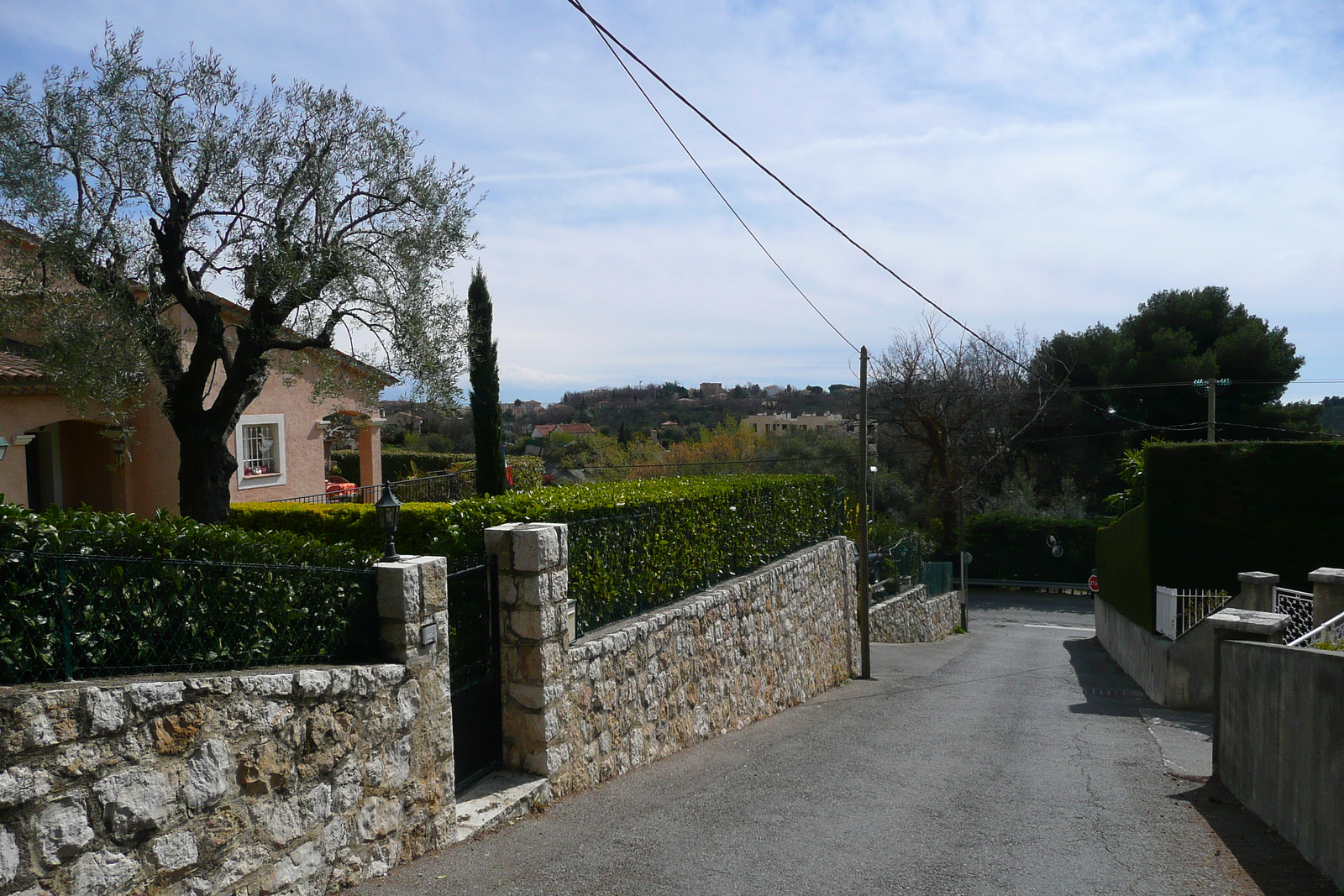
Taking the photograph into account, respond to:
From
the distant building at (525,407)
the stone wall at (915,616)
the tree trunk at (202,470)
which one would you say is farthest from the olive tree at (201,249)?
the distant building at (525,407)

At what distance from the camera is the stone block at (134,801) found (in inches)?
133

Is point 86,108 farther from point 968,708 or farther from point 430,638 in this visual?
point 968,708

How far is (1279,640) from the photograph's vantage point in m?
9.02

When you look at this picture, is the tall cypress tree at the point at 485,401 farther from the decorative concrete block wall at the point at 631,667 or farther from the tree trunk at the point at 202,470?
the decorative concrete block wall at the point at 631,667

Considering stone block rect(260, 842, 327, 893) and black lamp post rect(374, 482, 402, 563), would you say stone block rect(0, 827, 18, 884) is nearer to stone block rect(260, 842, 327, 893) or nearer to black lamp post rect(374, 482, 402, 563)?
stone block rect(260, 842, 327, 893)

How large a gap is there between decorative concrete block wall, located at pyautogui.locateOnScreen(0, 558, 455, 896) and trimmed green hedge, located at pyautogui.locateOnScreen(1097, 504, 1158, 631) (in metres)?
12.4

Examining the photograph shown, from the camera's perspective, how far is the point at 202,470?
43.4 feet

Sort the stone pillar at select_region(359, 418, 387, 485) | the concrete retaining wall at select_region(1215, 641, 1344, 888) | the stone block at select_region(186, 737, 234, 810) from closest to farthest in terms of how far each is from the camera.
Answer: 1. the stone block at select_region(186, 737, 234, 810)
2. the concrete retaining wall at select_region(1215, 641, 1344, 888)
3. the stone pillar at select_region(359, 418, 387, 485)

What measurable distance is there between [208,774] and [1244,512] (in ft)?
46.7

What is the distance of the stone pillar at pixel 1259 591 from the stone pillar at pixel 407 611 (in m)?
10.7

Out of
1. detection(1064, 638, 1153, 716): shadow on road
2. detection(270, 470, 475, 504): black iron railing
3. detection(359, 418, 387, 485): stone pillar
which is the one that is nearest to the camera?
detection(1064, 638, 1153, 716): shadow on road

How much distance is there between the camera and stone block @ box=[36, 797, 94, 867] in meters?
3.15

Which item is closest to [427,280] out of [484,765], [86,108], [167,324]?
[167,324]

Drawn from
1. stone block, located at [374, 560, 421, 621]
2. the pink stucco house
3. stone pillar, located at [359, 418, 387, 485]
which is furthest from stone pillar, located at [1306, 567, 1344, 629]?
stone pillar, located at [359, 418, 387, 485]
